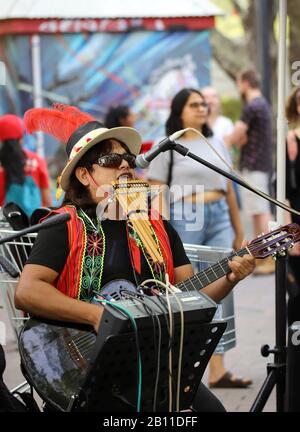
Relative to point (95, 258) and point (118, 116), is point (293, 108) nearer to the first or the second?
point (118, 116)

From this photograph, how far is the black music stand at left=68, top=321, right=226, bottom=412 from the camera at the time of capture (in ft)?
11.3

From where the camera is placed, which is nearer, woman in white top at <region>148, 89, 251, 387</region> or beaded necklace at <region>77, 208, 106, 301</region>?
beaded necklace at <region>77, 208, 106, 301</region>

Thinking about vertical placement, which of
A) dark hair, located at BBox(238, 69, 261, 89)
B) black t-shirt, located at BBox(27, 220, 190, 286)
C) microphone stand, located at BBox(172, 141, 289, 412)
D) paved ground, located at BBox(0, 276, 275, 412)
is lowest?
paved ground, located at BBox(0, 276, 275, 412)

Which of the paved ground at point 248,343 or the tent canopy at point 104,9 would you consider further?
the tent canopy at point 104,9

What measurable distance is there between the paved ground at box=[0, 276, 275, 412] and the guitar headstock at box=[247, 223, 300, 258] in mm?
1661

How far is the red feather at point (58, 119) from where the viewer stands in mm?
4480

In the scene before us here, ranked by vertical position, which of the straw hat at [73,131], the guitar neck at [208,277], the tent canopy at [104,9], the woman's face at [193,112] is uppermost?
the tent canopy at [104,9]

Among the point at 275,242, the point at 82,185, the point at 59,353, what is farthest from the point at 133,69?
the point at 59,353

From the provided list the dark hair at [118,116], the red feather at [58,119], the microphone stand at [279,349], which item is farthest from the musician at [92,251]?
the dark hair at [118,116]

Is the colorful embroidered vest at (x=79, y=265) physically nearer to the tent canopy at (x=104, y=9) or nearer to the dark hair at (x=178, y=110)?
the dark hair at (x=178, y=110)

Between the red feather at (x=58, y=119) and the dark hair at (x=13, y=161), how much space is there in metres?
3.18

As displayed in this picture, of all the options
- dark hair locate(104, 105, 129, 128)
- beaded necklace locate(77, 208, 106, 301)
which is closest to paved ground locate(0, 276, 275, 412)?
beaded necklace locate(77, 208, 106, 301)

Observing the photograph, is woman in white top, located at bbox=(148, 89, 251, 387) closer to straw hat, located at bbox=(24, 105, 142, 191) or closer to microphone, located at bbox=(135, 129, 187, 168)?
straw hat, located at bbox=(24, 105, 142, 191)

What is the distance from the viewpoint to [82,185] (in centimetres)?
416
